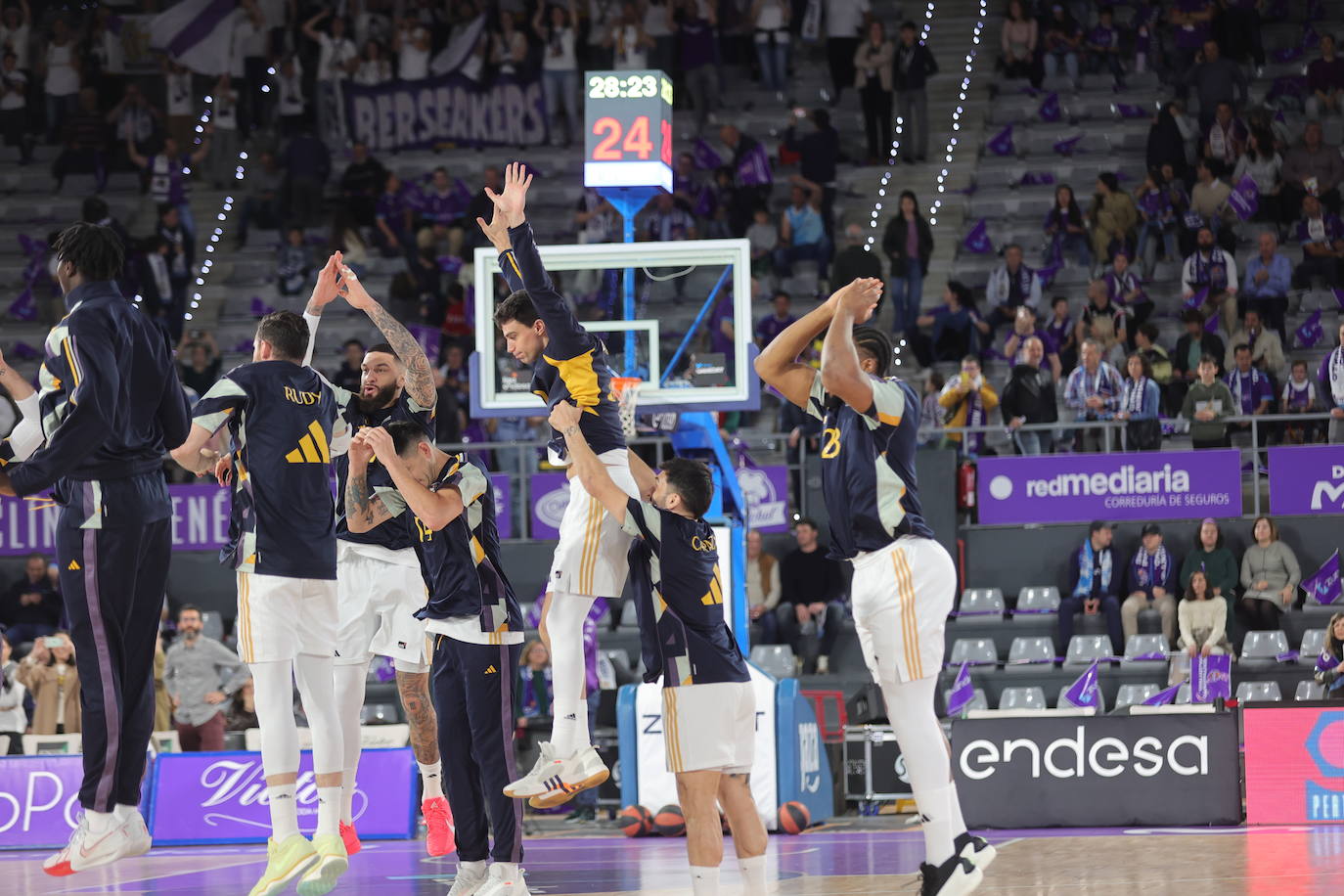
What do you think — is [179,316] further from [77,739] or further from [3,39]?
[77,739]

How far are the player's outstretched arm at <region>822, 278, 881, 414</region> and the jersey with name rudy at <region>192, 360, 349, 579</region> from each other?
2.62 m

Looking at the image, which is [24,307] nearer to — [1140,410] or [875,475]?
[1140,410]

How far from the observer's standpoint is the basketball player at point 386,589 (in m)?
10.1

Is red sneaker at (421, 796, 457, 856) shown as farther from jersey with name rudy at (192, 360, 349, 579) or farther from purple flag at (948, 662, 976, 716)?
purple flag at (948, 662, 976, 716)

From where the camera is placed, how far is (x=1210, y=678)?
59.7 feet

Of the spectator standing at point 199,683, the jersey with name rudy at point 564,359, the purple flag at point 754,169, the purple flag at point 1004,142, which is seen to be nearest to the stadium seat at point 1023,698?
the spectator standing at point 199,683

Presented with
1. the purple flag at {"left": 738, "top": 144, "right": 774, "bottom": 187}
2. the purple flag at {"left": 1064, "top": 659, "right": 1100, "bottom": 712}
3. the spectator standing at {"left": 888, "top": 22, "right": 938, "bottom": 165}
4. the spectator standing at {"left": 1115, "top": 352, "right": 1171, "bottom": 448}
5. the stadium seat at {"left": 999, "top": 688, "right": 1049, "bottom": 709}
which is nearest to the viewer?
the purple flag at {"left": 1064, "top": 659, "right": 1100, "bottom": 712}

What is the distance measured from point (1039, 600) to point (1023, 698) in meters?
1.61

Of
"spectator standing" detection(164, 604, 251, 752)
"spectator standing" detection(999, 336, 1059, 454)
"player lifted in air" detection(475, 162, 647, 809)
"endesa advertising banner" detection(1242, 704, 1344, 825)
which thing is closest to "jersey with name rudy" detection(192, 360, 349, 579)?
"player lifted in air" detection(475, 162, 647, 809)

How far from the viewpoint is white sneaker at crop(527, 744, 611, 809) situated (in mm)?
8766

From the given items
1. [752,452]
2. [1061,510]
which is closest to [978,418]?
[1061,510]

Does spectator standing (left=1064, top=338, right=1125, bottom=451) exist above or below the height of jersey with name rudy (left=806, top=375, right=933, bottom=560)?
above

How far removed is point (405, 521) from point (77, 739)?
9.00 meters

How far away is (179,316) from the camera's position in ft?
83.8
